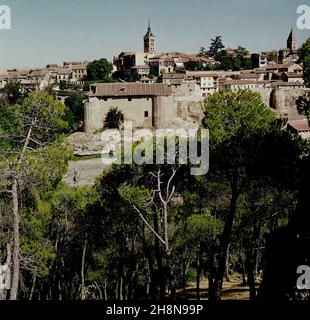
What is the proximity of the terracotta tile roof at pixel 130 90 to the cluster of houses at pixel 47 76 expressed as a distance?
473 inches

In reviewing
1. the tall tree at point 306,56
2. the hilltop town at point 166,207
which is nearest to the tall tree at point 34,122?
the hilltop town at point 166,207

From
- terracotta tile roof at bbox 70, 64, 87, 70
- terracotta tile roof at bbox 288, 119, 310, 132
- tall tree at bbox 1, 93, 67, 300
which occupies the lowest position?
terracotta tile roof at bbox 288, 119, 310, 132

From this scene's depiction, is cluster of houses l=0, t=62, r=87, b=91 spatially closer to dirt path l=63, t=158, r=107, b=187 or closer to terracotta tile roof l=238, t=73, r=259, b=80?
terracotta tile roof l=238, t=73, r=259, b=80

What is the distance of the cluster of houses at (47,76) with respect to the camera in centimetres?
3812

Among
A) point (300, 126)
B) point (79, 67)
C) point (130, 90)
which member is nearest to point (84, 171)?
point (130, 90)

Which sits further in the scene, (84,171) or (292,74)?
(292,74)

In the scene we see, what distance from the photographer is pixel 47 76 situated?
40.7 meters

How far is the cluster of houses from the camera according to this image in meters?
38.1

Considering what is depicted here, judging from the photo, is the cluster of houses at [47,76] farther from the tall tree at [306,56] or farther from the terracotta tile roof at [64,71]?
the tall tree at [306,56]

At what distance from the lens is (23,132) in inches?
233

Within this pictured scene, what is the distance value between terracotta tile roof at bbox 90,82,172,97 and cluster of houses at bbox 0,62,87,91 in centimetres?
1201

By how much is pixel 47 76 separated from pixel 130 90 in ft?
56.2

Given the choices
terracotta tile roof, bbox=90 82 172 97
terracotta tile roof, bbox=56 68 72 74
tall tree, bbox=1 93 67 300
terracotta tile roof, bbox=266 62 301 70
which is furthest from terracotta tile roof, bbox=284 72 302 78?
tall tree, bbox=1 93 67 300

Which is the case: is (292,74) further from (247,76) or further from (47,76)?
(47,76)
